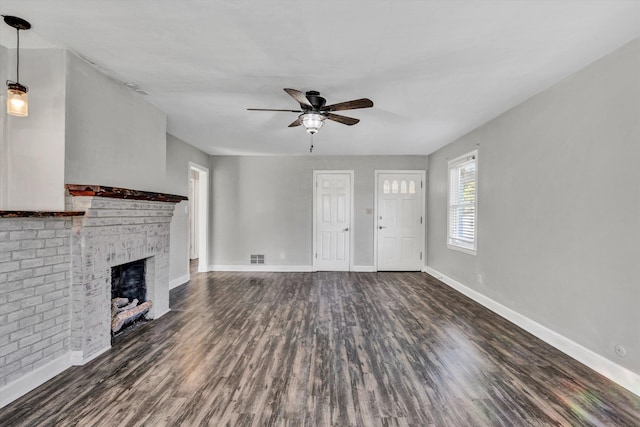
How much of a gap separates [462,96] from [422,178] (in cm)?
314

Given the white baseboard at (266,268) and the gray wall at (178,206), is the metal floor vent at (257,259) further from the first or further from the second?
the gray wall at (178,206)

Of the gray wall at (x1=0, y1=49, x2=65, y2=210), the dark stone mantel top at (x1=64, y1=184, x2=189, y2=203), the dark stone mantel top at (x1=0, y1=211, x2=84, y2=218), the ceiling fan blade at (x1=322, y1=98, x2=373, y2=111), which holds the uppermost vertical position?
the ceiling fan blade at (x1=322, y1=98, x2=373, y2=111)

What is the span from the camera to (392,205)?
6188 mm

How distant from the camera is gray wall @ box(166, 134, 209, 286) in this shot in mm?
4688

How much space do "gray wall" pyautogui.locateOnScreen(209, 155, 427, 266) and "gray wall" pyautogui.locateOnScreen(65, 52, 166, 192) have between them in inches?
105

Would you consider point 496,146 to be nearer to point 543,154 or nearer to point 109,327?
point 543,154

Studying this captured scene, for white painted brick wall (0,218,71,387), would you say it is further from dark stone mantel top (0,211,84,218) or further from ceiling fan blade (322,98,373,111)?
ceiling fan blade (322,98,373,111)

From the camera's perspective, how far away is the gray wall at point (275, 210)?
620cm

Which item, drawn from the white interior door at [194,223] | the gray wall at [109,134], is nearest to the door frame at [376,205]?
the gray wall at [109,134]

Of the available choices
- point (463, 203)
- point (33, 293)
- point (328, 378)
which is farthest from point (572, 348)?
point (33, 293)

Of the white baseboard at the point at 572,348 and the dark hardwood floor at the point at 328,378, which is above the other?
the white baseboard at the point at 572,348

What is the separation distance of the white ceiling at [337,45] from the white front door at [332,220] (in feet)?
9.16

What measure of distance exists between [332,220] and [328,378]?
4137 millimetres

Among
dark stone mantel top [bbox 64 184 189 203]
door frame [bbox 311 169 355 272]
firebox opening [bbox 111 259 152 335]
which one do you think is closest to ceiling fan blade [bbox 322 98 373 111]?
dark stone mantel top [bbox 64 184 189 203]
